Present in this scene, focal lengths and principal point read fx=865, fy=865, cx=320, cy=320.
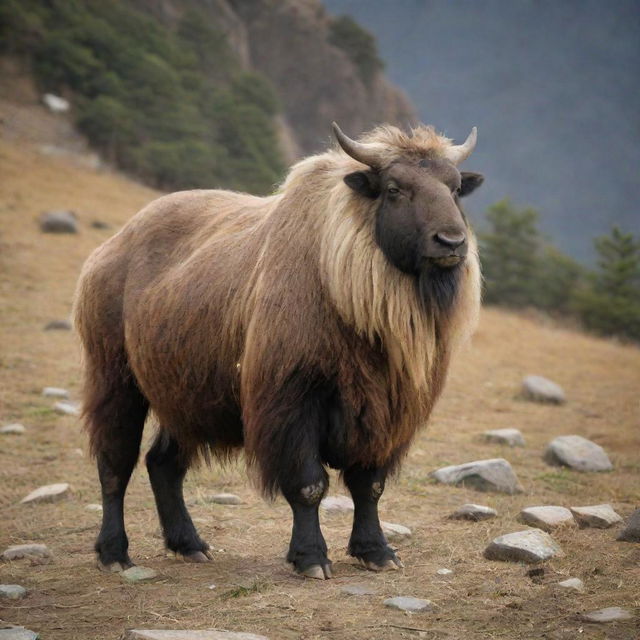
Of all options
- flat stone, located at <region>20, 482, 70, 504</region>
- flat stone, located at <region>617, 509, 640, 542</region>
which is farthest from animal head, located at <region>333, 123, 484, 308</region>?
flat stone, located at <region>20, 482, 70, 504</region>

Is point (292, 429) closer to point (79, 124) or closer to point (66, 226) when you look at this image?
point (66, 226)

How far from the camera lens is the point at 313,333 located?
5031 mm

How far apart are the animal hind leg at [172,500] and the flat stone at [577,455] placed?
4115mm

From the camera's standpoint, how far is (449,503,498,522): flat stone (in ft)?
21.2

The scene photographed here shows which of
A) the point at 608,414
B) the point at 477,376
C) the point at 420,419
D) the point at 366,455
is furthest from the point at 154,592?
the point at 477,376

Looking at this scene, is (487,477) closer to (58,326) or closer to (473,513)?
(473,513)

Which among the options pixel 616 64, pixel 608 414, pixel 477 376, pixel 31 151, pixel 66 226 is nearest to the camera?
pixel 608 414

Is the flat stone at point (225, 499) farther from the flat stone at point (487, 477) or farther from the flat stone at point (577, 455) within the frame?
the flat stone at point (577, 455)

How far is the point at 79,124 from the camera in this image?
3344cm

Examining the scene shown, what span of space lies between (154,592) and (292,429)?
4.00 feet

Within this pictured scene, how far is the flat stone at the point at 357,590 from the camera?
4641mm

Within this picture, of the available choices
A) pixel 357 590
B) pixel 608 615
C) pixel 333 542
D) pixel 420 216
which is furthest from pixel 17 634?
pixel 420 216

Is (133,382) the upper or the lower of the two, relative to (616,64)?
lower

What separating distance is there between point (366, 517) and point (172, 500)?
151 cm
